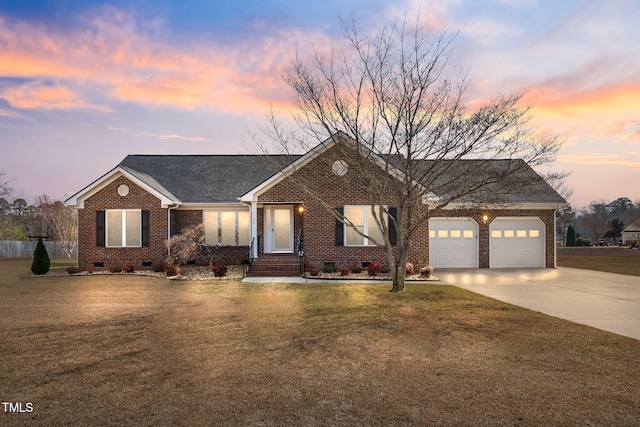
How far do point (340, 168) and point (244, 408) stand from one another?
47.6 feet

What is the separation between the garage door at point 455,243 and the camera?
21.1 meters

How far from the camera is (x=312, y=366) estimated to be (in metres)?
5.82

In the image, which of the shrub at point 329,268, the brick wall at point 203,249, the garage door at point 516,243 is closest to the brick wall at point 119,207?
the brick wall at point 203,249

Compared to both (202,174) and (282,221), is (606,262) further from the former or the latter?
(202,174)

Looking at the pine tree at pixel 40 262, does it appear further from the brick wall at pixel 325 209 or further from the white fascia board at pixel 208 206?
the brick wall at pixel 325 209

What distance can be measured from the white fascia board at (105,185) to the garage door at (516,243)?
16414mm

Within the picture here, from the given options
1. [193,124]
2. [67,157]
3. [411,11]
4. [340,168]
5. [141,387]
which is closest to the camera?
[141,387]

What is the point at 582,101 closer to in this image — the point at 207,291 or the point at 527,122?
the point at 527,122

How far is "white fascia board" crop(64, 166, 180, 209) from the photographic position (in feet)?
63.3

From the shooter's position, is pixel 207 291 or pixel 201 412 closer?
pixel 201 412

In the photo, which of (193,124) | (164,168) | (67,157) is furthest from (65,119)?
(193,124)

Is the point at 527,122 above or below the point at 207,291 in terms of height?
above

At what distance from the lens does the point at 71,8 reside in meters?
14.1

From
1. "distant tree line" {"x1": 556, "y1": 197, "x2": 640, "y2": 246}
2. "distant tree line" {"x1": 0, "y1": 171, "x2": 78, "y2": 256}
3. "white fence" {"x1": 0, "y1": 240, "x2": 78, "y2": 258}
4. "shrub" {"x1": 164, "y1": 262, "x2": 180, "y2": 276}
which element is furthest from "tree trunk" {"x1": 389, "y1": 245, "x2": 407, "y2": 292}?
"distant tree line" {"x1": 556, "y1": 197, "x2": 640, "y2": 246}
